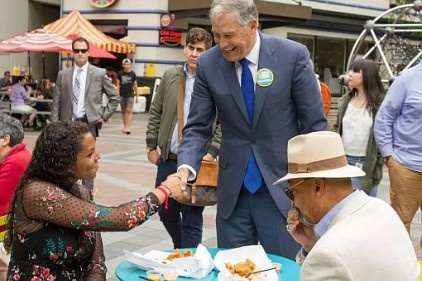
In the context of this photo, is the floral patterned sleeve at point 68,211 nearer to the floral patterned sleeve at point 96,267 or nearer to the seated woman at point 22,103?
the floral patterned sleeve at point 96,267

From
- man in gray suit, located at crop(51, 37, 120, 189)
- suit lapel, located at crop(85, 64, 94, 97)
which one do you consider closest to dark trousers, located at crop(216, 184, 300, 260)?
man in gray suit, located at crop(51, 37, 120, 189)

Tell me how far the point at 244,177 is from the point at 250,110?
0.36 metres

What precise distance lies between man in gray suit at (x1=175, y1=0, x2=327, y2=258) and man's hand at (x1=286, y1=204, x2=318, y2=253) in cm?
103

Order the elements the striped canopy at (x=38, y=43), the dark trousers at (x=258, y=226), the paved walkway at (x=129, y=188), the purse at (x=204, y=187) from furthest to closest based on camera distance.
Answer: the striped canopy at (x=38, y=43), the paved walkway at (x=129, y=188), the purse at (x=204, y=187), the dark trousers at (x=258, y=226)

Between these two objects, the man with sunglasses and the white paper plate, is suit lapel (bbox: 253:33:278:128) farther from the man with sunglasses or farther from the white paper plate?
the man with sunglasses

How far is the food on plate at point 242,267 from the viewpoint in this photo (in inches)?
114

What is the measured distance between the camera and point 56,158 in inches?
115

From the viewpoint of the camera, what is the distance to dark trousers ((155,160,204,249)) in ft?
16.0

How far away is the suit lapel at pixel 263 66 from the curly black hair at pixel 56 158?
937 millimetres

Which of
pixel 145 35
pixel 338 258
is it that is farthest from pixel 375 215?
pixel 145 35

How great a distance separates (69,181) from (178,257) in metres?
0.63

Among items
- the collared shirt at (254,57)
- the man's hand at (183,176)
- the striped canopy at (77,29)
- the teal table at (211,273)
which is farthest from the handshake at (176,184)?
the striped canopy at (77,29)

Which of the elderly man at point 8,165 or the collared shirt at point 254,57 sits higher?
the collared shirt at point 254,57

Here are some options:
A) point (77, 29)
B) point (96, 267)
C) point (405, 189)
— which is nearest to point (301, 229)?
point (96, 267)
